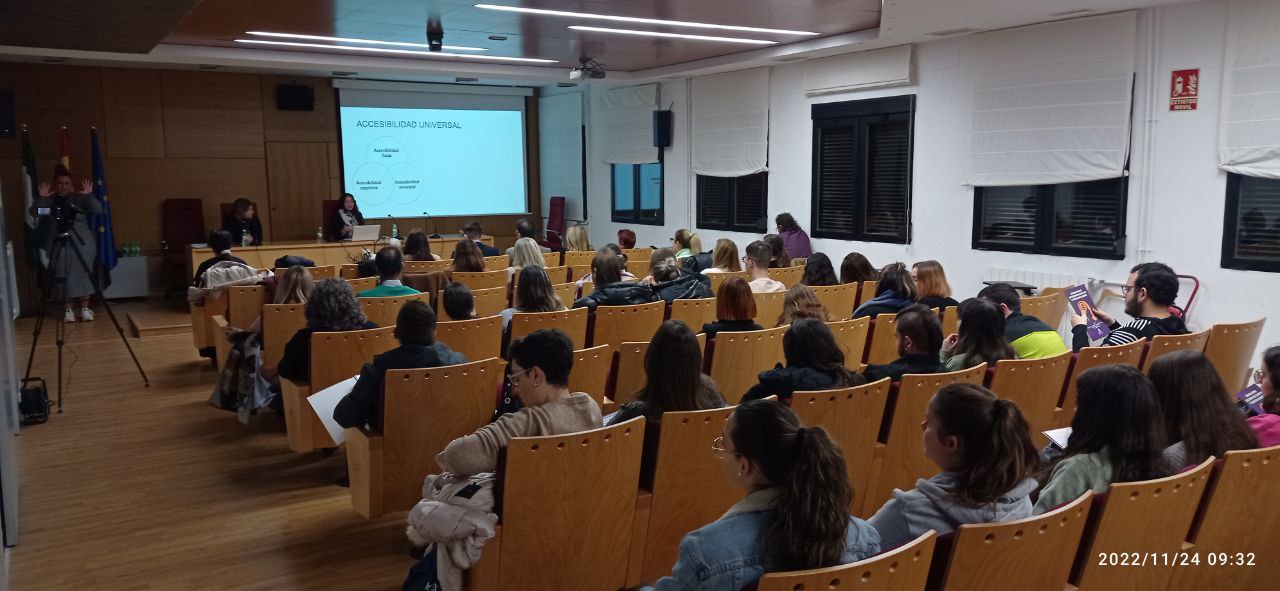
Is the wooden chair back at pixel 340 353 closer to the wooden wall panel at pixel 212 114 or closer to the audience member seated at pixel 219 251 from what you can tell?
the audience member seated at pixel 219 251

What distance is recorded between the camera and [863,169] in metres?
9.43

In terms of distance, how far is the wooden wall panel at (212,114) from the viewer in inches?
469

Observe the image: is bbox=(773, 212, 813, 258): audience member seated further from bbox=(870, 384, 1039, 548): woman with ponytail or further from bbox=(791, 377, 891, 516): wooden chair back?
bbox=(870, 384, 1039, 548): woman with ponytail

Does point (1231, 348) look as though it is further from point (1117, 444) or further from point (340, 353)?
point (340, 353)

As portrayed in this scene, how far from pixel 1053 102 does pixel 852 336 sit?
4.07 metres

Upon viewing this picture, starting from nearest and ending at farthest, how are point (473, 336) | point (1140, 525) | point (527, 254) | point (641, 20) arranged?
1. point (1140, 525)
2. point (473, 336)
3. point (527, 254)
4. point (641, 20)

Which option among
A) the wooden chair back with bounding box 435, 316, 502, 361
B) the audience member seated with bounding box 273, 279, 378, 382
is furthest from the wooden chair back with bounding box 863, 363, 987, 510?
the audience member seated with bounding box 273, 279, 378, 382

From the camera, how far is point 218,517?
4129 millimetres

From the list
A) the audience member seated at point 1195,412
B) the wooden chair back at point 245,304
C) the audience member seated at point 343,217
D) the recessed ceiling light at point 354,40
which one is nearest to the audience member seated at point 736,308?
→ the audience member seated at point 1195,412

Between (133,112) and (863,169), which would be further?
(133,112)

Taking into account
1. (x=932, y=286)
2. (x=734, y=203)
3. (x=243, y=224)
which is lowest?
(x=932, y=286)

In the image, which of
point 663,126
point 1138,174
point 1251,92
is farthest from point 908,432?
point 663,126

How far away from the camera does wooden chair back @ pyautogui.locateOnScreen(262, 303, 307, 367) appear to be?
505 cm

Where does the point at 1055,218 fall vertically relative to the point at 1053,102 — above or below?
below
